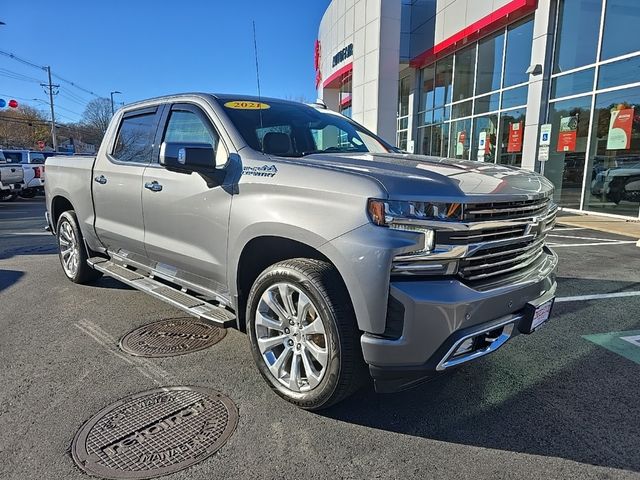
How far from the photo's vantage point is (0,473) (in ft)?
7.52

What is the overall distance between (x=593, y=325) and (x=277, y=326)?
3055mm

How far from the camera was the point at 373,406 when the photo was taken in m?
2.93

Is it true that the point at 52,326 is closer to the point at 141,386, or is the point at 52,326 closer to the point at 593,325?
the point at 141,386

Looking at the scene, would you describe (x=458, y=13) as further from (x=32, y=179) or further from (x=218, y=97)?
(x=32, y=179)

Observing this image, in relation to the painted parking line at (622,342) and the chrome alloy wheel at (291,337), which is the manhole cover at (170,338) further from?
the painted parking line at (622,342)

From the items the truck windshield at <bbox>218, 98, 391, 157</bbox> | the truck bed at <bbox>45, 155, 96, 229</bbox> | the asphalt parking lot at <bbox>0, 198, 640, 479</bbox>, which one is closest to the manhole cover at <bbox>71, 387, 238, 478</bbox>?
the asphalt parking lot at <bbox>0, 198, 640, 479</bbox>

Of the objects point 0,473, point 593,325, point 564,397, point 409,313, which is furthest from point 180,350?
point 593,325

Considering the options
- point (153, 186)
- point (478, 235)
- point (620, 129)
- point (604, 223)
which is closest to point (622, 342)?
point (478, 235)

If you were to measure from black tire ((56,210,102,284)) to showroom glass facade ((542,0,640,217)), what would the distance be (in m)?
11.7

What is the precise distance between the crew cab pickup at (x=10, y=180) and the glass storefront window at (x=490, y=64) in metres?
17.0

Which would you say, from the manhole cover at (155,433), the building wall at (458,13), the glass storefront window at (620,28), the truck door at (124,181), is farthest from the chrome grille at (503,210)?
the building wall at (458,13)

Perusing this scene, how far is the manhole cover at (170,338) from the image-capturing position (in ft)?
12.2

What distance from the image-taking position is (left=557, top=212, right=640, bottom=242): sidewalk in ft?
31.1

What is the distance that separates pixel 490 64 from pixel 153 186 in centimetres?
1486
